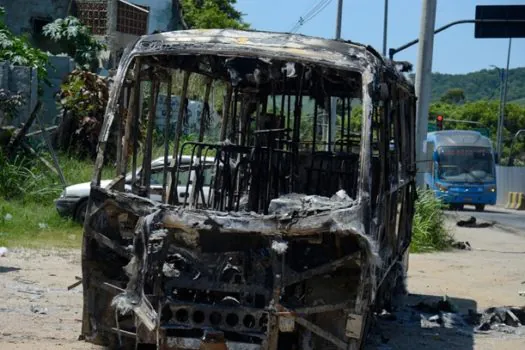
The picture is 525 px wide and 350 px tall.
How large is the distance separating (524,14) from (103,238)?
18.0 meters

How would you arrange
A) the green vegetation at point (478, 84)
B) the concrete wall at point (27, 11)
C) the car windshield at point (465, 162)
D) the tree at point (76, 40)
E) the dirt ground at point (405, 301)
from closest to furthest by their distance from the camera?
the dirt ground at point (405, 301) < the tree at point (76, 40) < the concrete wall at point (27, 11) < the car windshield at point (465, 162) < the green vegetation at point (478, 84)

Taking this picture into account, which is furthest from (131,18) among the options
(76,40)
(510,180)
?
(510,180)

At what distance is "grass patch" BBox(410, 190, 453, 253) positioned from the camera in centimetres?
1705

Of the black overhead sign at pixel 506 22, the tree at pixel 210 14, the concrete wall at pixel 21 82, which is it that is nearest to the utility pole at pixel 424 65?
the black overhead sign at pixel 506 22

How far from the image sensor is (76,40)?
87.1ft

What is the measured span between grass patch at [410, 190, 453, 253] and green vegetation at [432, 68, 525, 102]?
12702 centimetres

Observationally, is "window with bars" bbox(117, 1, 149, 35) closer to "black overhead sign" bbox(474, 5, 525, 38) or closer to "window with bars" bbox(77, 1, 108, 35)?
"window with bars" bbox(77, 1, 108, 35)

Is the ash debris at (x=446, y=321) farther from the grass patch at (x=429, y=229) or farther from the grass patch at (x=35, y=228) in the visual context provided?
the grass patch at (x=429, y=229)

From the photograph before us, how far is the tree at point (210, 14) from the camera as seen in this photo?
42531mm

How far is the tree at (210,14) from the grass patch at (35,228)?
2389cm

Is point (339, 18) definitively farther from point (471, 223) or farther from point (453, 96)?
point (453, 96)

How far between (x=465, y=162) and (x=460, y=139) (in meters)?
0.90

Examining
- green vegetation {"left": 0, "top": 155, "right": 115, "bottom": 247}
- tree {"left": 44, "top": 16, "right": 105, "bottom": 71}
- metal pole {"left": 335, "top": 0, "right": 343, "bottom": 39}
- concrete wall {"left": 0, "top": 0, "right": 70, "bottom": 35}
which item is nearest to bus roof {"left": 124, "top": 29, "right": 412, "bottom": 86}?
green vegetation {"left": 0, "top": 155, "right": 115, "bottom": 247}

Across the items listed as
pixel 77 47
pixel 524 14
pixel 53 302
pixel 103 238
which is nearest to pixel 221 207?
pixel 103 238
